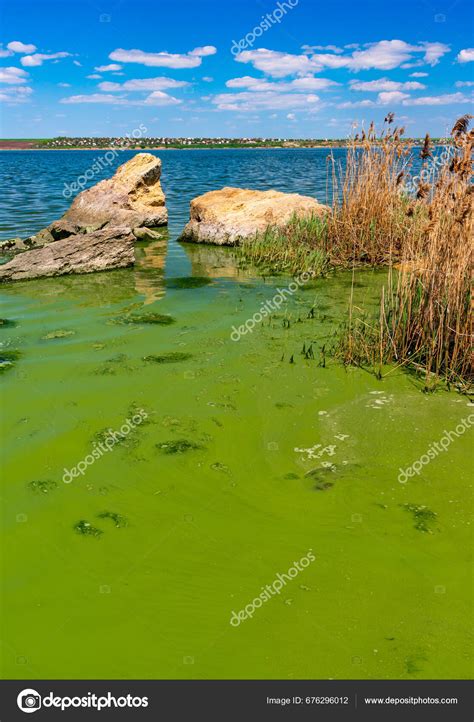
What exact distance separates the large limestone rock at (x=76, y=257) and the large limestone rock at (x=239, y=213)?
286 centimetres

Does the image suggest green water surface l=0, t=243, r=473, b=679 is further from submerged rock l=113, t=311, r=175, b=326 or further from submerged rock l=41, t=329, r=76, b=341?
submerged rock l=113, t=311, r=175, b=326

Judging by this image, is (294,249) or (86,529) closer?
(86,529)

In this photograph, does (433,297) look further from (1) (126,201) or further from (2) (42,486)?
(1) (126,201)

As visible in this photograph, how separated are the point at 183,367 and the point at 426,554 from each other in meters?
3.30

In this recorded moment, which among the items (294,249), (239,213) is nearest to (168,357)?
(294,249)

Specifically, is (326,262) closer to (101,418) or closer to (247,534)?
(101,418)

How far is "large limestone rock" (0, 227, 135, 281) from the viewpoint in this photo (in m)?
10.5

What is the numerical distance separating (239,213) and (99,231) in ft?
12.7

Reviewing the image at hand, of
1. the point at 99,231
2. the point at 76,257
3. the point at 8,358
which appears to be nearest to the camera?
the point at 8,358

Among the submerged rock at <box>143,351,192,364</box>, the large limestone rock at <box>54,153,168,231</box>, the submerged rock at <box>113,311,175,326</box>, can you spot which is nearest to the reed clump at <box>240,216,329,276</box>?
the submerged rock at <box>113,311,175,326</box>

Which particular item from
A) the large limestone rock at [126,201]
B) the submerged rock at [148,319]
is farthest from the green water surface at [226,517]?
the large limestone rock at [126,201]

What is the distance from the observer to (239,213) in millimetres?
14070

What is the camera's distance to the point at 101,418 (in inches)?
192
